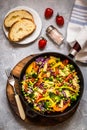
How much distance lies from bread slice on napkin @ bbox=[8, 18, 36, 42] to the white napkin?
174 millimetres

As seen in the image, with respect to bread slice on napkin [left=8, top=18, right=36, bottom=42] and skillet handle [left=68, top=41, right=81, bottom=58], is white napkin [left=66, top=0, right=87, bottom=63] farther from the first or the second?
bread slice on napkin [left=8, top=18, right=36, bottom=42]

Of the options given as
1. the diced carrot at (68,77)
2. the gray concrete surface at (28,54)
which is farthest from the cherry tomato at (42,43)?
the diced carrot at (68,77)

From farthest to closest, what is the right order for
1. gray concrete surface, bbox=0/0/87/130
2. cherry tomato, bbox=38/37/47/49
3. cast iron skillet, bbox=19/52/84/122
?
1. cherry tomato, bbox=38/37/47/49
2. gray concrete surface, bbox=0/0/87/130
3. cast iron skillet, bbox=19/52/84/122

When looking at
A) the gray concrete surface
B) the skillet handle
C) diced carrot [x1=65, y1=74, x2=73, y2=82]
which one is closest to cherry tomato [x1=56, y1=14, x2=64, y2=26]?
the gray concrete surface

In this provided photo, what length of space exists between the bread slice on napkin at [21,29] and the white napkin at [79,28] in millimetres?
174

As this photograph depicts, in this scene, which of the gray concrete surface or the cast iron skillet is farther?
the gray concrete surface

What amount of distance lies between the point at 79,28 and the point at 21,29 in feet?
0.87

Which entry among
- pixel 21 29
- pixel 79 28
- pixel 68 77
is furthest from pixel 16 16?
pixel 68 77

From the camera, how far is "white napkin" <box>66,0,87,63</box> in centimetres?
175

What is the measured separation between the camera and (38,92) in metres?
1.63

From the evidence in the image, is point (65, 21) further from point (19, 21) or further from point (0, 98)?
point (0, 98)

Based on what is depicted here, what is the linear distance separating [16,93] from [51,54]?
223 mm

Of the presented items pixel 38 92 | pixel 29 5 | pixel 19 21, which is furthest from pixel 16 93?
pixel 29 5

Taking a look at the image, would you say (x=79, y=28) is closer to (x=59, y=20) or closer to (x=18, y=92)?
(x=59, y=20)
